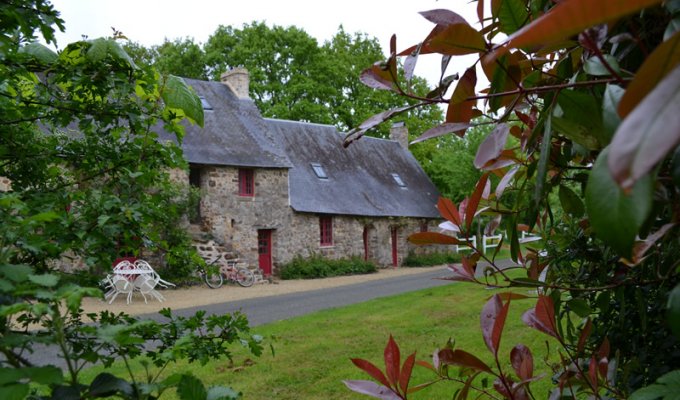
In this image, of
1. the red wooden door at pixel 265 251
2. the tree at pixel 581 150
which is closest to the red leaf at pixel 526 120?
the tree at pixel 581 150

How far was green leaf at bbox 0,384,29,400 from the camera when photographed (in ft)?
2.80

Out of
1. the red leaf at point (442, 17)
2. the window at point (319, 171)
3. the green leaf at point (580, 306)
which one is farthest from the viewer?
the window at point (319, 171)

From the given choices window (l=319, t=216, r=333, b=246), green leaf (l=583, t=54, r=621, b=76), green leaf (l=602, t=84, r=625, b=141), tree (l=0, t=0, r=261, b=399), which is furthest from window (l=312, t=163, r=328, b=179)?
green leaf (l=602, t=84, r=625, b=141)

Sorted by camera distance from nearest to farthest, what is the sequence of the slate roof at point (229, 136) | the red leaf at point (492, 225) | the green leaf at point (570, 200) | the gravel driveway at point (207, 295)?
the green leaf at point (570, 200), the red leaf at point (492, 225), the gravel driveway at point (207, 295), the slate roof at point (229, 136)

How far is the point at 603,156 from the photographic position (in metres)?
0.63

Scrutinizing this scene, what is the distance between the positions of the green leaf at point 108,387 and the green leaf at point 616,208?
885 mm

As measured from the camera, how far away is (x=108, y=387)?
106 cm

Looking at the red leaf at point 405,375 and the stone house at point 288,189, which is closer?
the red leaf at point 405,375

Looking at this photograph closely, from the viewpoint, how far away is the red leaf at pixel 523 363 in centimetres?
138

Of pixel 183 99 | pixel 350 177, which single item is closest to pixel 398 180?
pixel 350 177

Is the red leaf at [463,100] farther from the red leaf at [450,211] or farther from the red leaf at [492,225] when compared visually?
the red leaf at [492,225]

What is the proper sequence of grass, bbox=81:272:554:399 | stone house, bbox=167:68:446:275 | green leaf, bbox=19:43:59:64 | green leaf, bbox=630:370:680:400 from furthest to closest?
stone house, bbox=167:68:446:275 < grass, bbox=81:272:554:399 < green leaf, bbox=19:43:59:64 < green leaf, bbox=630:370:680:400

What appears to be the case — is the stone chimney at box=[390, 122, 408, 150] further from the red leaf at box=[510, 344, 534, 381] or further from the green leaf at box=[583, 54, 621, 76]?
the green leaf at box=[583, 54, 621, 76]

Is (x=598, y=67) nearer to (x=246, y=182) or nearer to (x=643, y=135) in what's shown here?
(x=643, y=135)
